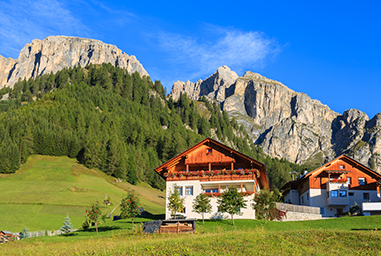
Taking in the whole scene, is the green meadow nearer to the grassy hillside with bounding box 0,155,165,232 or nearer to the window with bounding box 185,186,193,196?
the grassy hillside with bounding box 0,155,165,232

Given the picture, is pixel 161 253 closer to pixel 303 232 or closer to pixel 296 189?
pixel 303 232

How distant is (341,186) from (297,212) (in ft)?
40.1

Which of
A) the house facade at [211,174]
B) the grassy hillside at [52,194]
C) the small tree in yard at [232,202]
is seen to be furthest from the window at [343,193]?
the grassy hillside at [52,194]

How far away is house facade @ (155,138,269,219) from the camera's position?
147 ft

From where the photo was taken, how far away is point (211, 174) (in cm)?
4622

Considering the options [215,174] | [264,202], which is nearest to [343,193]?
[264,202]

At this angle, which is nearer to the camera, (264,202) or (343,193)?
(264,202)

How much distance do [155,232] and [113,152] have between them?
96.1 metres

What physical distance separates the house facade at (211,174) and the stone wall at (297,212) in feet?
19.6

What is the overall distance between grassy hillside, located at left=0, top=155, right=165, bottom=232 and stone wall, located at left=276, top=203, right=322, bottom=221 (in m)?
24.9

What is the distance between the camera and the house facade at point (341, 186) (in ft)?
187

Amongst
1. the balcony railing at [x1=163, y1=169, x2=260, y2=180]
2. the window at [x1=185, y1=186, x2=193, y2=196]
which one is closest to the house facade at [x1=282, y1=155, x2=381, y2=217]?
the balcony railing at [x1=163, y1=169, x2=260, y2=180]

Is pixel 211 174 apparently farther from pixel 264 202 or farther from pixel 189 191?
pixel 264 202

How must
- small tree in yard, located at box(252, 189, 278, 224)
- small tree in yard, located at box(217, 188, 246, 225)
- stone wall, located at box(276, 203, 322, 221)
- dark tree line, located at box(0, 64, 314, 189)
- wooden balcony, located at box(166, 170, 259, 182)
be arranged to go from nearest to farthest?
small tree in yard, located at box(217, 188, 246, 225) < small tree in yard, located at box(252, 189, 278, 224) < wooden balcony, located at box(166, 170, 259, 182) < stone wall, located at box(276, 203, 322, 221) < dark tree line, located at box(0, 64, 314, 189)
